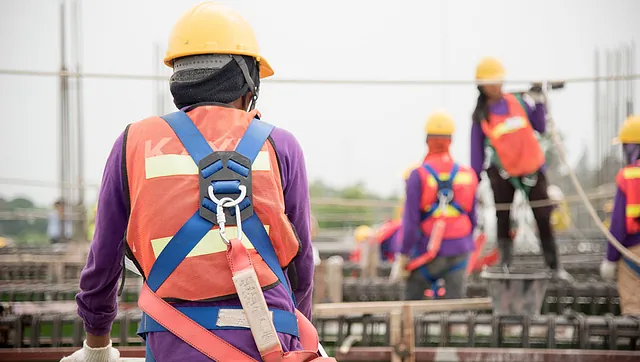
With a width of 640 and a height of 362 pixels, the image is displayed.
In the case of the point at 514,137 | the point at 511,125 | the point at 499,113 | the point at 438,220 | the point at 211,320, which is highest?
the point at 499,113

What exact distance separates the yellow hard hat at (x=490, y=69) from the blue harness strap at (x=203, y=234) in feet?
22.0

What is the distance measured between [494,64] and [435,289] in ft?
8.19

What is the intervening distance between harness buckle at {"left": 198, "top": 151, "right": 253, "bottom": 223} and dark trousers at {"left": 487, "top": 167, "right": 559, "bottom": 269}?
6.76m

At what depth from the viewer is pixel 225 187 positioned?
2.48m

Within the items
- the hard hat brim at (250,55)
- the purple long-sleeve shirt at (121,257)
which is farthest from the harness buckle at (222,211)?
the hard hat brim at (250,55)

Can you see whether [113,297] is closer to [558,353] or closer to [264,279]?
[264,279]

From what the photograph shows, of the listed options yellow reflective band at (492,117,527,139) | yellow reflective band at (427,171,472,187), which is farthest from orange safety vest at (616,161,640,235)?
yellow reflective band at (492,117,527,139)

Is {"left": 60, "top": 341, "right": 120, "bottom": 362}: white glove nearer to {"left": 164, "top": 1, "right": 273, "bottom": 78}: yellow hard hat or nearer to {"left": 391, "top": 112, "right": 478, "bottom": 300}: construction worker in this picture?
{"left": 164, "top": 1, "right": 273, "bottom": 78}: yellow hard hat

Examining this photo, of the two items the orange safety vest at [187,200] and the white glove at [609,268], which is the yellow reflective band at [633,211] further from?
the orange safety vest at [187,200]

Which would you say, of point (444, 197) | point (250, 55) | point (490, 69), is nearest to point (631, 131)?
point (444, 197)

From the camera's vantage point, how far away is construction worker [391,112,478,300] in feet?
25.5

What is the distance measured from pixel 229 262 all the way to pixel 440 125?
596cm

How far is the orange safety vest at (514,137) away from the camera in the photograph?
8633 millimetres

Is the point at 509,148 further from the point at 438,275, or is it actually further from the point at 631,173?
the point at 631,173
